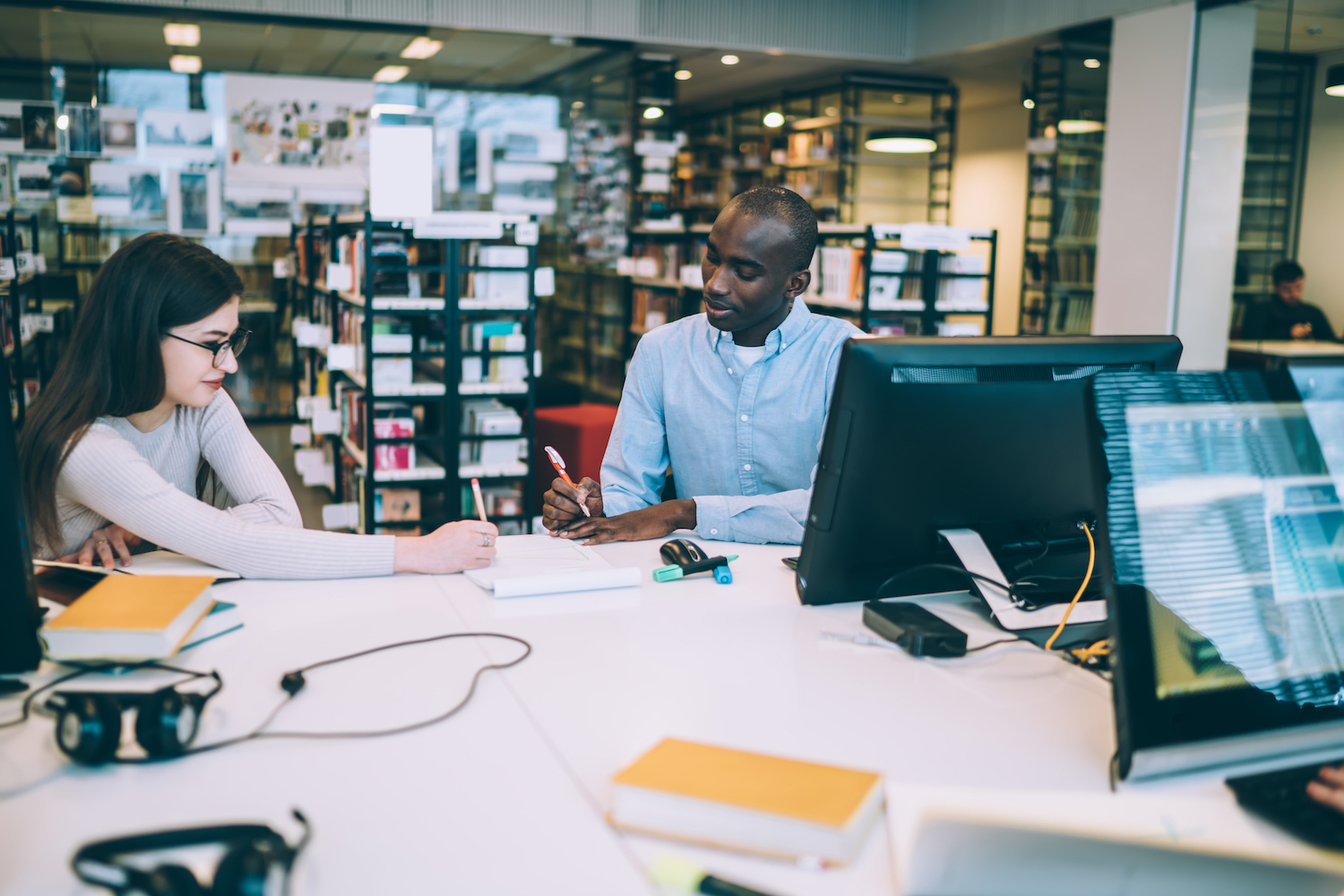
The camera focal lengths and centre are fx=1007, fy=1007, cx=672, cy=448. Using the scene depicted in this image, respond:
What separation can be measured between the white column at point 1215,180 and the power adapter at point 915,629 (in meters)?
4.34

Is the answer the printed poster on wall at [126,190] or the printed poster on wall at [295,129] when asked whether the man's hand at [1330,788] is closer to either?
the printed poster on wall at [295,129]

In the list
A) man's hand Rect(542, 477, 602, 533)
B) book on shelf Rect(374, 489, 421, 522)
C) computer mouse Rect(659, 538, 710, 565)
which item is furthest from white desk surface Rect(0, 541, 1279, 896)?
book on shelf Rect(374, 489, 421, 522)

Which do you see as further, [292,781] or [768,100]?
[768,100]

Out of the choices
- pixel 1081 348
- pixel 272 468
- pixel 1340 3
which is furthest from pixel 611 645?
pixel 1340 3

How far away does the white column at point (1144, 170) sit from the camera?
5.26 meters

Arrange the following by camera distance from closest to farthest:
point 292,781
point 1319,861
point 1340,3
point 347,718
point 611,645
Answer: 1. point 1319,861
2. point 292,781
3. point 347,718
4. point 611,645
5. point 1340,3

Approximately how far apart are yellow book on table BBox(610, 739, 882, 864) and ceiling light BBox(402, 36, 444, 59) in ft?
20.9

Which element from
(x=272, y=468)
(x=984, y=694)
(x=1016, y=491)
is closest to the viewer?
(x=984, y=694)

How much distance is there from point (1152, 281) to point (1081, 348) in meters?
4.62

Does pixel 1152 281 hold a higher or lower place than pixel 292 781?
higher

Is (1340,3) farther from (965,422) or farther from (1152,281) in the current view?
(965,422)

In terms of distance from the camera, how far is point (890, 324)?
5000 millimetres

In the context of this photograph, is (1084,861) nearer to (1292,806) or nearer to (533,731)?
(1292,806)

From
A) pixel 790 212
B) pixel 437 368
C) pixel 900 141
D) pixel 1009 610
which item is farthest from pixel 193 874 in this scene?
pixel 900 141
